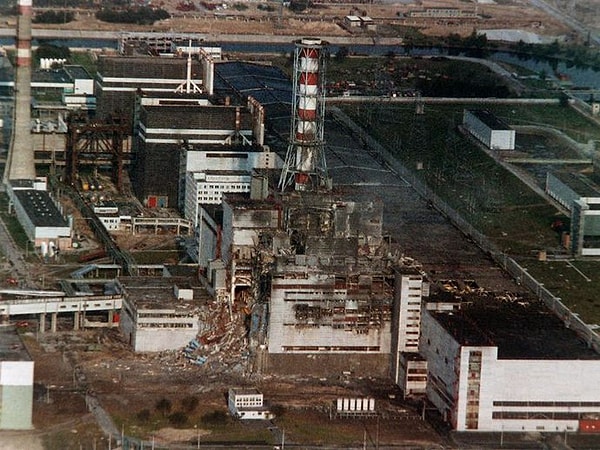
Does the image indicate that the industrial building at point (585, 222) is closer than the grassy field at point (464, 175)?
Yes

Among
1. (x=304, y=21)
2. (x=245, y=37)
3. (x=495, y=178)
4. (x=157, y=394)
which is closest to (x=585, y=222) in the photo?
(x=495, y=178)

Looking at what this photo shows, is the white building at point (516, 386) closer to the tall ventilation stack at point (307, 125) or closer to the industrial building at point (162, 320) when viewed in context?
the industrial building at point (162, 320)

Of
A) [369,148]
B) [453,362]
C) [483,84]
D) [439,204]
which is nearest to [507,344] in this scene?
[453,362]

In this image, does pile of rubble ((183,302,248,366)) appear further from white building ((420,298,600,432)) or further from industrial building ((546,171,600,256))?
industrial building ((546,171,600,256))

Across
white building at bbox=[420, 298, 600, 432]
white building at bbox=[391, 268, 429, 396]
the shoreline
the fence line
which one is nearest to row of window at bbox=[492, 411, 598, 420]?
white building at bbox=[420, 298, 600, 432]

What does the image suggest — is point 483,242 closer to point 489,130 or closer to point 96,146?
point 96,146

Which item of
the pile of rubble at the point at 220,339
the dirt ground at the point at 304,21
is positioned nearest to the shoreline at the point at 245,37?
the dirt ground at the point at 304,21
